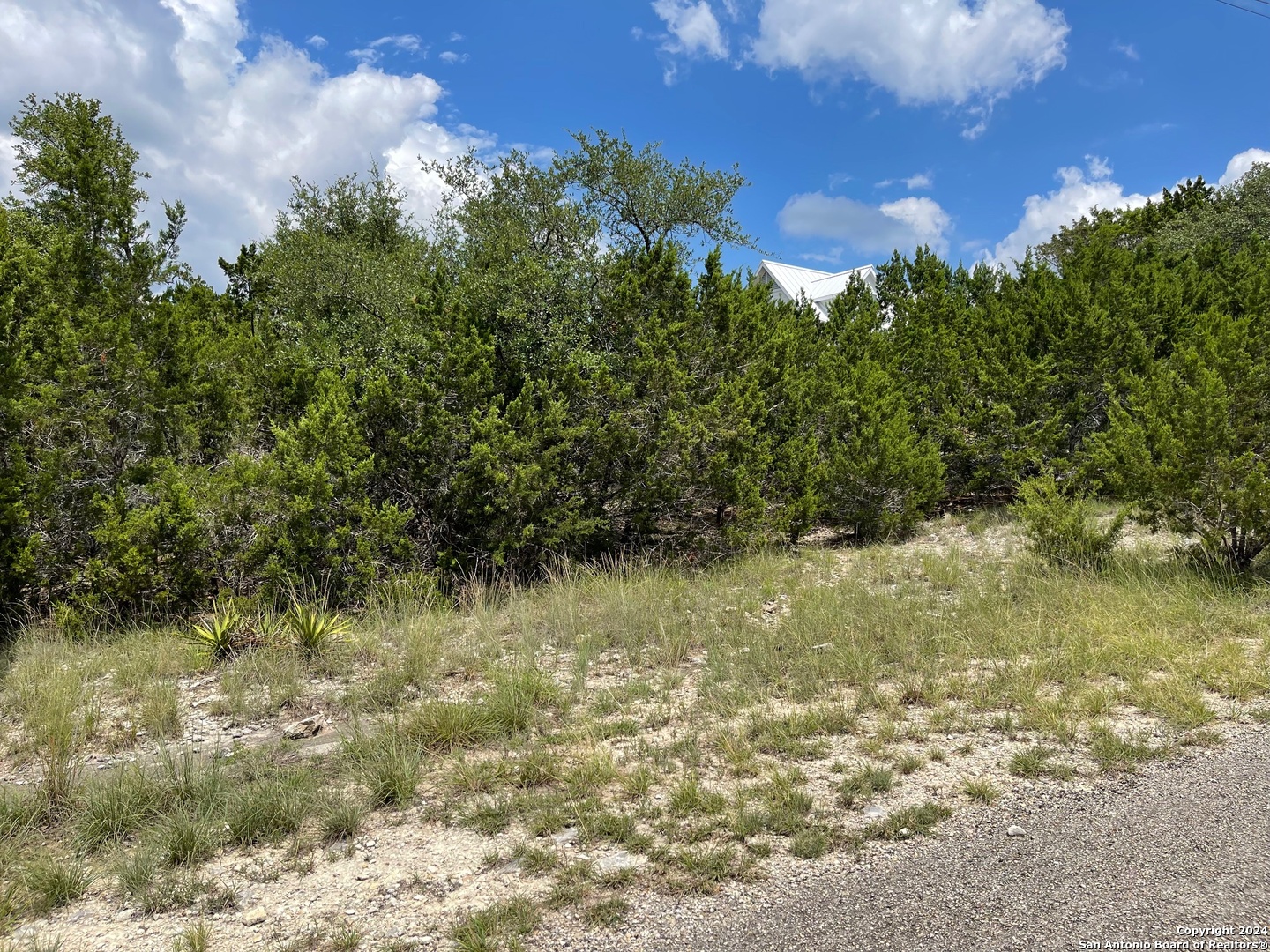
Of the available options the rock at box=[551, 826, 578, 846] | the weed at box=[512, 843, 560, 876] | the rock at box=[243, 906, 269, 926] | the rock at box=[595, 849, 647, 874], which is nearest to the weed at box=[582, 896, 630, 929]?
the rock at box=[595, 849, 647, 874]

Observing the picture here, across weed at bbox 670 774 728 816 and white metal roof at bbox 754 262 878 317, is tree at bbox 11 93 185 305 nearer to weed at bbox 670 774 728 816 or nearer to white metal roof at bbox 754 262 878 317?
weed at bbox 670 774 728 816

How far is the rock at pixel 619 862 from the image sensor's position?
3.03 meters

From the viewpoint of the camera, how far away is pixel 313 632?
6.00 metres

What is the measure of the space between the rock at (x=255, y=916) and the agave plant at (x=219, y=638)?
3.69m

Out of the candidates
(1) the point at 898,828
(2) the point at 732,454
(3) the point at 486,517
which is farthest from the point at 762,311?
(1) the point at 898,828

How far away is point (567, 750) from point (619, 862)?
114 cm

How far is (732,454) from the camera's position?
9523 mm

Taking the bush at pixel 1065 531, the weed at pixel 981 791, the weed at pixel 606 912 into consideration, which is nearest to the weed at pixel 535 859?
the weed at pixel 606 912

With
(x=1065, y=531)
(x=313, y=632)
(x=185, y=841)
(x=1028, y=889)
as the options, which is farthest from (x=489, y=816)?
(x=1065, y=531)

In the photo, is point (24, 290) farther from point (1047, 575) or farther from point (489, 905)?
point (1047, 575)

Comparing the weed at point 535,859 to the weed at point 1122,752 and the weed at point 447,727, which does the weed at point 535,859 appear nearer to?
the weed at point 447,727

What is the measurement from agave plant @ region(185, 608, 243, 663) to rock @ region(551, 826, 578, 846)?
406 centimetres

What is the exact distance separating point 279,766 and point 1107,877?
3.99 m

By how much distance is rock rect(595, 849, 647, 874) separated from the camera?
3.03m
